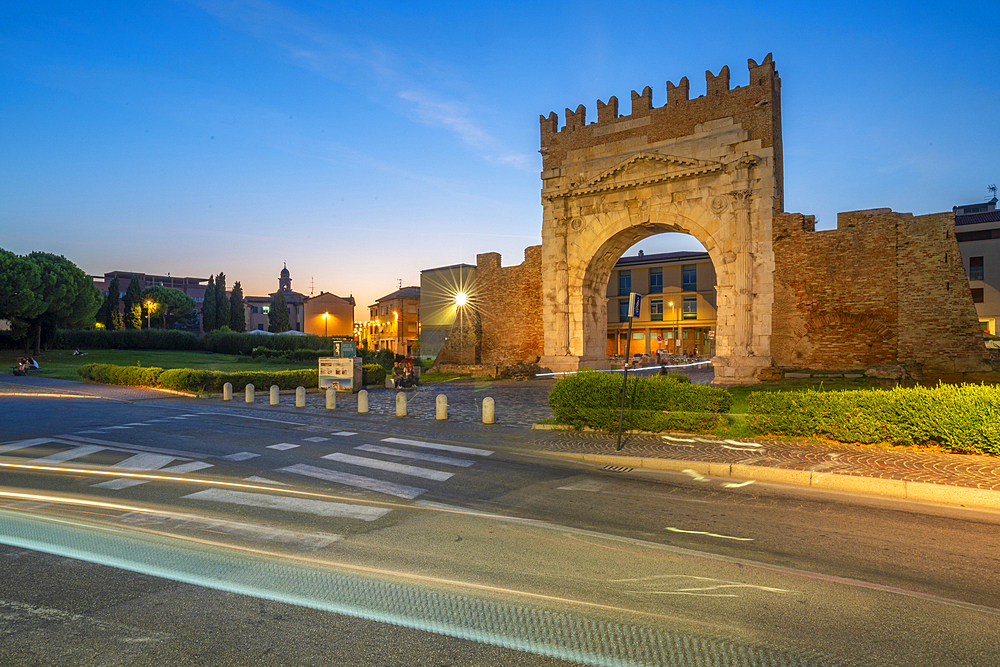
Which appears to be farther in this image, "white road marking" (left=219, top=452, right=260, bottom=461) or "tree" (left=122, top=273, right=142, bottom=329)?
"tree" (left=122, top=273, right=142, bottom=329)

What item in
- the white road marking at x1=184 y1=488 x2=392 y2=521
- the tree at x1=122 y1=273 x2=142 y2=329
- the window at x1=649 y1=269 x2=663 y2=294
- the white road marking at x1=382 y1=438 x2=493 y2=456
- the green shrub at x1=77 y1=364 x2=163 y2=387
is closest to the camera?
the white road marking at x1=184 y1=488 x2=392 y2=521

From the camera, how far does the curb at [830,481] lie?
Answer: 21.1ft

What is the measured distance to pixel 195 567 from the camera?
4305 millimetres

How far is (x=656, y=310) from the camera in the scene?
54469mm

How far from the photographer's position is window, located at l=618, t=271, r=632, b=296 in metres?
55.6

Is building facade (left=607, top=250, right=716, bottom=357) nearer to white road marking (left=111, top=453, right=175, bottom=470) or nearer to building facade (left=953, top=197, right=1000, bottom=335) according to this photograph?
building facade (left=953, top=197, right=1000, bottom=335)

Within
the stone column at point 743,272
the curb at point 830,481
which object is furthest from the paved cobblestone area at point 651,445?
the stone column at point 743,272

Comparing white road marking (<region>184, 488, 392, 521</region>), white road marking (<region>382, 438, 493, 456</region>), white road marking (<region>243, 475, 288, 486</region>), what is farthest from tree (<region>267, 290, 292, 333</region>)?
white road marking (<region>184, 488, 392, 521</region>)

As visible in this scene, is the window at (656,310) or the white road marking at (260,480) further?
the window at (656,310)

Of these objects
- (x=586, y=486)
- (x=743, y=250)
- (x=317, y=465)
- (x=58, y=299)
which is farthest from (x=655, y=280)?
(x=58, y=299)

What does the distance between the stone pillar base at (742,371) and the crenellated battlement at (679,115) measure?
817cm

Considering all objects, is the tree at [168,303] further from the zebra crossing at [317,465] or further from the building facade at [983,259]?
the building facade at [983,259]

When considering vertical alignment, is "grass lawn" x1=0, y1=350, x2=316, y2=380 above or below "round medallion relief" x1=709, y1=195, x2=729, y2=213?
below

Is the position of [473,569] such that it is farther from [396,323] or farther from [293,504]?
[396,323]
